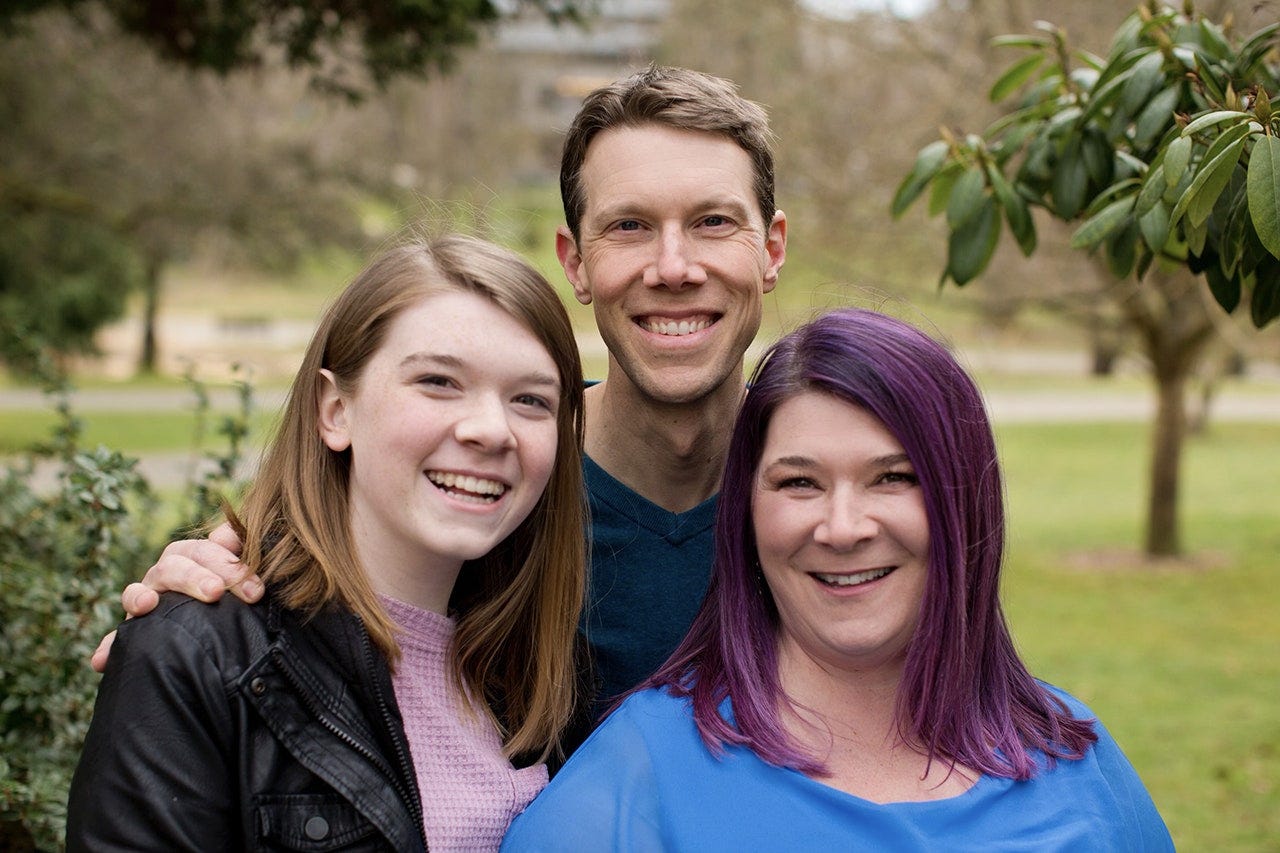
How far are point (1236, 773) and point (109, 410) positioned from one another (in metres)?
Result: 17.9

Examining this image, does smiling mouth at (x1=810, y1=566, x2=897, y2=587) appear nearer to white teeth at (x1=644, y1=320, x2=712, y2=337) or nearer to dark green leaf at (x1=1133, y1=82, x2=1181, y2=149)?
white teeth at (x1=644, y1=320, x2=712, y2=337)

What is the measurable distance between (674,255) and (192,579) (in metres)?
1.27

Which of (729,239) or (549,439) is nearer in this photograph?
(549,439)

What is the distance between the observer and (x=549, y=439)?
7.73 ft

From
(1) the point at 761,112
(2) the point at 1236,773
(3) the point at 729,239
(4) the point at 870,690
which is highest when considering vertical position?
(1) the point at 761,112

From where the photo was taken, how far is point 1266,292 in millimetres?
2760

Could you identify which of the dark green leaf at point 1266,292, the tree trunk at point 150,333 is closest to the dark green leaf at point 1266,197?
the dark green leaf at point 1266,292

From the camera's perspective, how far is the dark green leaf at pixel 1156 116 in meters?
2.76

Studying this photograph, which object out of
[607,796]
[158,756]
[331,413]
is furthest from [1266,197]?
[158,756]

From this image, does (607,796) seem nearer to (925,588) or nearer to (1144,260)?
(925,588)

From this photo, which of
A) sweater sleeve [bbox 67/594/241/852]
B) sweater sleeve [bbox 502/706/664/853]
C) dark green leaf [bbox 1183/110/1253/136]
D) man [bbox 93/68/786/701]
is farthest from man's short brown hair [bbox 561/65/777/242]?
sweater sleeve [bbox 67/594/241/852]

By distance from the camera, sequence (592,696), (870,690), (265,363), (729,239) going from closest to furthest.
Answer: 1. (870,690)
2. (592,696)
3. (729,239)
4. (265,363)

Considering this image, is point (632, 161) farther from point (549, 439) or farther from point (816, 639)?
point (816, 639)

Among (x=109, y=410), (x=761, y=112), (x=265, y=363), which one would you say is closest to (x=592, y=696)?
(x=761, y=112)
